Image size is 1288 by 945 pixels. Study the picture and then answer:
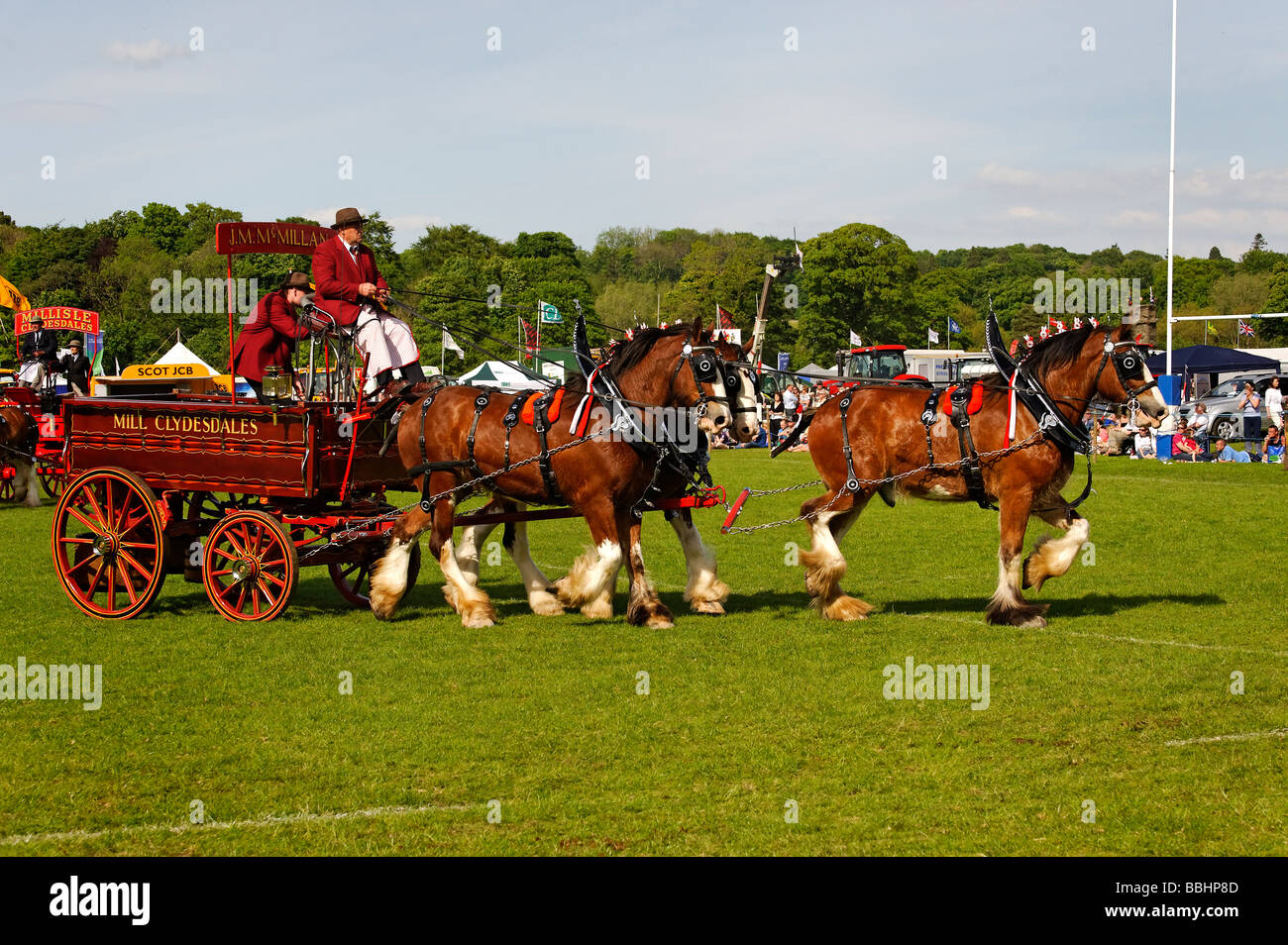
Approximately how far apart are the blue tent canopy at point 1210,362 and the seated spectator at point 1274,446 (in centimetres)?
1294

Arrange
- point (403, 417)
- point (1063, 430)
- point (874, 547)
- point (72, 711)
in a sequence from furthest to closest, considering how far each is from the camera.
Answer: point (874, 547)
point (403, 417)
point (1063, 430)
point (72, 711)

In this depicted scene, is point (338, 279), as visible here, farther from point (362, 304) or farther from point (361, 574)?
point (361, 574)

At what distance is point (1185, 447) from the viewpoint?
105ft

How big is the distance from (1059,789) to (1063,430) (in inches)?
193

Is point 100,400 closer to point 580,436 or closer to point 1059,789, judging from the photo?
point 580,436

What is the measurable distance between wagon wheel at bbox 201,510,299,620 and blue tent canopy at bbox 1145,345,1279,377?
37.3 metres

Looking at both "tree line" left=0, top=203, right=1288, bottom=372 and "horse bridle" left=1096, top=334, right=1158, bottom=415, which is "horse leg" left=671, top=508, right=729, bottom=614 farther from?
"tree line" left=0, top=203, right=1288, bottom=372

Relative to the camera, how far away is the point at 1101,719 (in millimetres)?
7957

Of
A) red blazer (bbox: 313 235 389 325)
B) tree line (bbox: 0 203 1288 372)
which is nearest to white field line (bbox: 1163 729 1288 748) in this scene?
red blazer (bbox: 313 235 389 325)

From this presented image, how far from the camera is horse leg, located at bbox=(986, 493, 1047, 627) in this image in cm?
1091

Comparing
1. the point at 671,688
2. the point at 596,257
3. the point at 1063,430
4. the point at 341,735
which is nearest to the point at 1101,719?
the point at 671,688

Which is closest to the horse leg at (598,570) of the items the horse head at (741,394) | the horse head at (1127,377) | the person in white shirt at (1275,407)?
the horse head at (741,394)

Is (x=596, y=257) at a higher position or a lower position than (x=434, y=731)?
higher

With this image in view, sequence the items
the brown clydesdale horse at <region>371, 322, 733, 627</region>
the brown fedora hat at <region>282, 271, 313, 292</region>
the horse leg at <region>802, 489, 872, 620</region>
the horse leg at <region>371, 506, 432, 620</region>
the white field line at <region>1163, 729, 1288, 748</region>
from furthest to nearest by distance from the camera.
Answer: the brown fedora hat at <region>282, 271, 313, 292</region> < the horse leg at <region>371, 506, 432, 620</region> < the horse leg at <region>802, 489, 872, 620</region> < the brown clydesdale horse at <region>371, 322, 733, 627</region> < the white field line at <region>1163, 729, 1288, 748</region>
